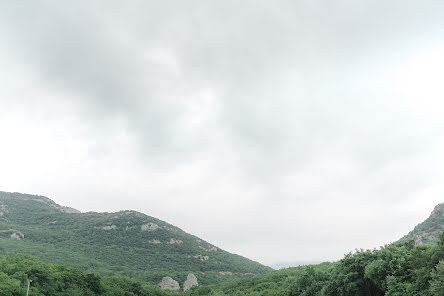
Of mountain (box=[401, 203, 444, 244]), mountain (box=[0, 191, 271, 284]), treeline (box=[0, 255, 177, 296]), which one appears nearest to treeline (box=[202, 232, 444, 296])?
treeline (box=[0, 255, 177, 296])

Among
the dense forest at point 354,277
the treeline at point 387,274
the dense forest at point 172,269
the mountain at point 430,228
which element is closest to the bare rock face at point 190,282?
the dense forest at point 172,269

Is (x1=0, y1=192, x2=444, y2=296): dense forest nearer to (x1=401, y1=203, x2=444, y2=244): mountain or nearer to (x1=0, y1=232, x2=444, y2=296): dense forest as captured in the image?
(x1=0, y1=232, x2=444, y2=296): dense forest

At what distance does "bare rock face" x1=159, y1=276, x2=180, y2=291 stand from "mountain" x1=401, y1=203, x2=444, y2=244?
332 feet

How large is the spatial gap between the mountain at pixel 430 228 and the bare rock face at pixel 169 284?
10109 cm

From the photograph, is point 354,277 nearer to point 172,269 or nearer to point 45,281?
point 45,281

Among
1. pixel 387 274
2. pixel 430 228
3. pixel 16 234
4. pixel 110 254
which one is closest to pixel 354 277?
pixel 387 274

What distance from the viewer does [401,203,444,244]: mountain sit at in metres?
124

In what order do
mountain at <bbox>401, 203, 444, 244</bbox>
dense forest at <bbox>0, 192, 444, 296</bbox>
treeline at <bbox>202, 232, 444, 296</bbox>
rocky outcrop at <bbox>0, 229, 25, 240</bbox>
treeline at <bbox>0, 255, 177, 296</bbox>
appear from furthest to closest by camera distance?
rocky outcrop at <bbox>0, 229, 25, 240</bbox> < mountain at <bbox>401, 203, 444, 244</bbox> < treeline at <bbox>0, 255, 177, 296</bbox> < dense forest at <bbox>0, 192, 444, 296</bbox> < treeline at <bbox>202, 232, 444, 296</bbox>

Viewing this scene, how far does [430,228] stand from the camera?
133875mm

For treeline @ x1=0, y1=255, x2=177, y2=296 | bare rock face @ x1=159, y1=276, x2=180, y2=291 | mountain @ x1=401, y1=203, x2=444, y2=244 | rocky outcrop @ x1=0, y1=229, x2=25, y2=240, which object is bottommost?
bare rock face @ x1=159, y1=276, x2=180, y2=291

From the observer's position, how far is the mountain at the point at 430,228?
12372 cm

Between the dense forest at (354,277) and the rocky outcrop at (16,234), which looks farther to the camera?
the rocky outcrop at (16,234)

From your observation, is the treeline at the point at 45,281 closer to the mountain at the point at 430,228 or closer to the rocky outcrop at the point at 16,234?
the rocky outcrop at the point at 16,234

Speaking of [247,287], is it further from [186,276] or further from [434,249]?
[434,249]
